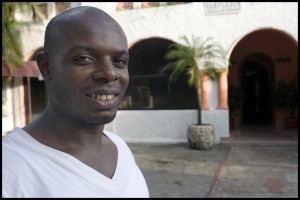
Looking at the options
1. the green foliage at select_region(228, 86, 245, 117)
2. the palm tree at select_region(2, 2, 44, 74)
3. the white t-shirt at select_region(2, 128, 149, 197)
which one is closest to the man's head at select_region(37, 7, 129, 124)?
the white t-shirt at select_region(2, 128, 149, 197)

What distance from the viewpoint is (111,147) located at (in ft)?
3.85

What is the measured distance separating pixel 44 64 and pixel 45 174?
29 centimetres

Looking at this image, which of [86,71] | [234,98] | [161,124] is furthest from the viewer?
[234,98]

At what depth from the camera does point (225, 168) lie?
6613 mm

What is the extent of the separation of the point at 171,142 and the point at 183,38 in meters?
2.68

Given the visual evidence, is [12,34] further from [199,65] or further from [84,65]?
[84,65]

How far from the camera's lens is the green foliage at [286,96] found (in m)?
9.80

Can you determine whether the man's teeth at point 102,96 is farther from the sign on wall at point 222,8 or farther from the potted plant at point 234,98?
the potted plant at point 234,98

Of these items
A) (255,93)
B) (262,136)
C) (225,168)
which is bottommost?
(225,168)

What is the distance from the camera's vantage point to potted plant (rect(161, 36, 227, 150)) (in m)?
8.28

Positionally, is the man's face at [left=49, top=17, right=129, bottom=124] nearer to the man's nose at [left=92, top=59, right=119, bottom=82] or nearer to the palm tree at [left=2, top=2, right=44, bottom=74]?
the man's nose at [left=92, top=59, right=119, bottom=82]

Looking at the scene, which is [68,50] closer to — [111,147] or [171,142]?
[111,147]

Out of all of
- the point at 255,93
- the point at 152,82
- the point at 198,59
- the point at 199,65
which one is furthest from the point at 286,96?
the point at 255,93

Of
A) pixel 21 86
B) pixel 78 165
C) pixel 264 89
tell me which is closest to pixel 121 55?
pixel 78 165
